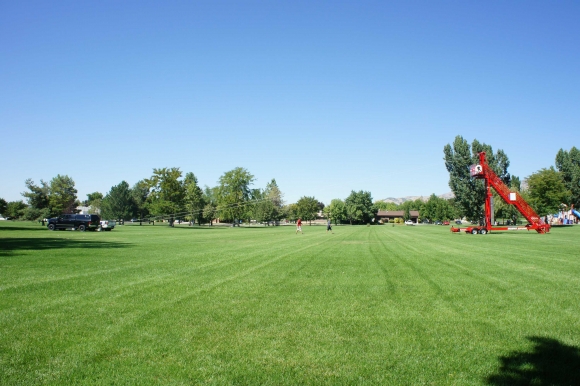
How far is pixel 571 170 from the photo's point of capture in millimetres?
85375

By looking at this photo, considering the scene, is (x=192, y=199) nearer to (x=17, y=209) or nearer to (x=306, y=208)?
(x=17, y=209)

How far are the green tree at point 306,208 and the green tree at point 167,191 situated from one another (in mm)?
48684

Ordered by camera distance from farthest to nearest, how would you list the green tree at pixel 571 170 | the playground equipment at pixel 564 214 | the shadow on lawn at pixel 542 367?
the green tree at pixel 571 170, the playground equipment at pixel 564 214, the shadow on lawn at pixel 542 367

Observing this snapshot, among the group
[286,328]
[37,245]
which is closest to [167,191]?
[37,245]

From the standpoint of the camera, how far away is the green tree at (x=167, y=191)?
87500 mm

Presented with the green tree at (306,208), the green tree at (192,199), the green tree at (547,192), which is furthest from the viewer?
the green tree at (306,208)

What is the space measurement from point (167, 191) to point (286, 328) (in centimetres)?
8653

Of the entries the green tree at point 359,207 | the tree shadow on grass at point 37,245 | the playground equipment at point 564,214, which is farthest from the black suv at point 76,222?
the green tree at point 359,207

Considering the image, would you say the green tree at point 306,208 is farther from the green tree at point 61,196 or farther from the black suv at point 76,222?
the black suv at point 76,222

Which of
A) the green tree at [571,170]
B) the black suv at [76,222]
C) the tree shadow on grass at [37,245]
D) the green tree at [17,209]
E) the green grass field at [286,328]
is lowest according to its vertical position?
the green grass field at [286,328]

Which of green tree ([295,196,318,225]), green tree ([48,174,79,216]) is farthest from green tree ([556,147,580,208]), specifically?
green tree ([48,174,79,216])

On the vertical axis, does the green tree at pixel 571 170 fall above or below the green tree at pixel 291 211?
above

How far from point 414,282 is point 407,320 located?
13.8 ft

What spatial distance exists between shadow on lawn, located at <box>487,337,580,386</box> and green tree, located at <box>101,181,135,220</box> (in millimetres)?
121228
